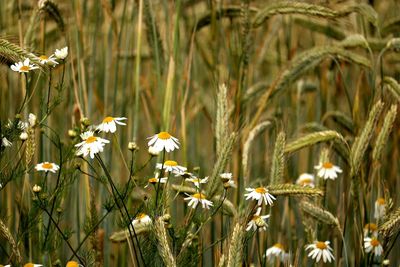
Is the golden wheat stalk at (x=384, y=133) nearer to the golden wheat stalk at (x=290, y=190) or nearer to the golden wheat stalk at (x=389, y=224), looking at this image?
the golden wheat stalk at (x=389, y=224)

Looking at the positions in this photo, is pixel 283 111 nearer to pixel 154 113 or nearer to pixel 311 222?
pixel 154 113

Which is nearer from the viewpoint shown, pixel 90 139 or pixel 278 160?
pixel 90 139

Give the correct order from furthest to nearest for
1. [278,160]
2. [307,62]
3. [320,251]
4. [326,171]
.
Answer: [307,62], [326,171], [320,251], [278,160]

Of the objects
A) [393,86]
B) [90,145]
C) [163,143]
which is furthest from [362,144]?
[90,145]

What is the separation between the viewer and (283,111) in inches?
145

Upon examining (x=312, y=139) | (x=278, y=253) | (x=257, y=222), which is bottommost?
(x=278, y=253)

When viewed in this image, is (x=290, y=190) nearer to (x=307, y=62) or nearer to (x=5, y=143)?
(x=5, y=143)

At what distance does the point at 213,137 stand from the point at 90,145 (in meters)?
1.04

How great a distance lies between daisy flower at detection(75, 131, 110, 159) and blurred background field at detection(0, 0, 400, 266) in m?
0.06

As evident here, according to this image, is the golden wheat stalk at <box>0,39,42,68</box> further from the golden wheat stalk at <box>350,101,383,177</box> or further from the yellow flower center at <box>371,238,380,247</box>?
the yellow flower center at <box>371,238,380,247</box>

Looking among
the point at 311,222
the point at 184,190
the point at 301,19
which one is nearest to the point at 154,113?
the point at 301,19

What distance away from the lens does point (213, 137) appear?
2908mm

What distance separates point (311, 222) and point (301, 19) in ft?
3.37

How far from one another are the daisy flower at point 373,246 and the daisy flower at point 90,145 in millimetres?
997
